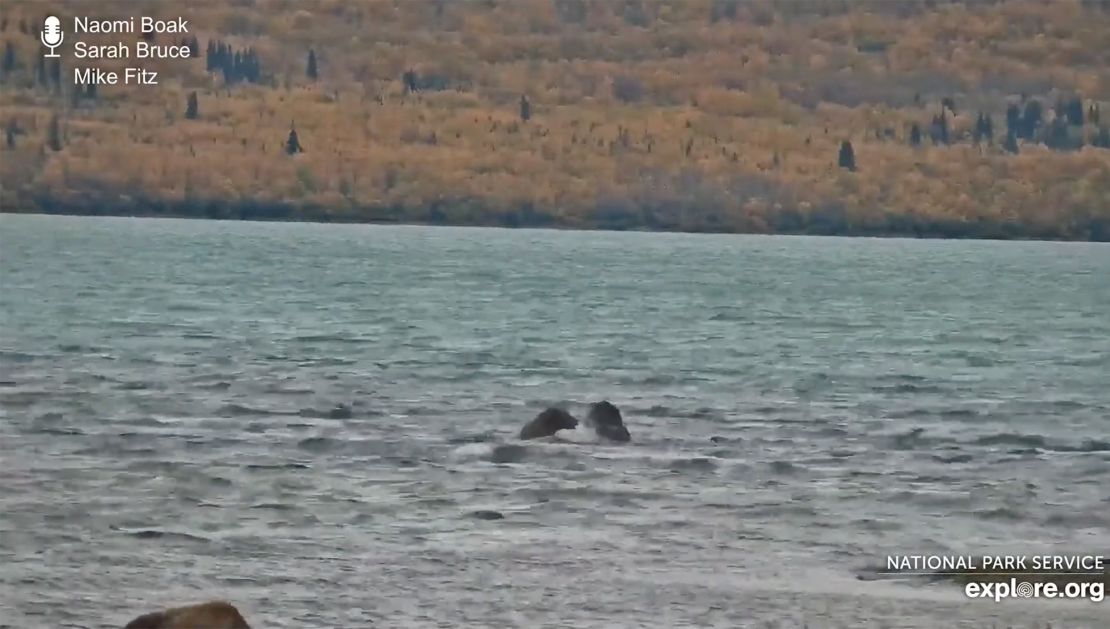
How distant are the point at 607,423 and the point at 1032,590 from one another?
17045 millimetres

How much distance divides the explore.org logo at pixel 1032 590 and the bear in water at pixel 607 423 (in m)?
15.8

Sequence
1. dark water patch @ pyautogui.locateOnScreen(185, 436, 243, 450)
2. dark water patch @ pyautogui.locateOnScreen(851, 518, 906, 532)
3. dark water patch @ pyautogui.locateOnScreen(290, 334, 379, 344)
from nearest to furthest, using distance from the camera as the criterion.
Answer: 1. dark water patch @ pyautogui.locateOnScreen(851, 518, 906, 532)
2. dark water patch @ pyautogui.locateOnScreen(185, 436, 243, 450)
3. dark water patch @ pyautogui.locateOnScreen(290, 334, 379, 344)

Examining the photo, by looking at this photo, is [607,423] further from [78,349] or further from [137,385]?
[78,349]

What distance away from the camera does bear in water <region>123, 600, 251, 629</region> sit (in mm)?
18375

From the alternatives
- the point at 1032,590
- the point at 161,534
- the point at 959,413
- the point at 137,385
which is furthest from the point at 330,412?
the point at 1032,590

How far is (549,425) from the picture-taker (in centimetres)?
3941

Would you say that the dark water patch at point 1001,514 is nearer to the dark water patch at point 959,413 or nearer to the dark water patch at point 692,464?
the dark water patch at point 692,464

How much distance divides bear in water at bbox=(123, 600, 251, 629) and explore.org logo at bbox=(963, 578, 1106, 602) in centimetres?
1018

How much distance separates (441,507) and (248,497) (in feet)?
11.6

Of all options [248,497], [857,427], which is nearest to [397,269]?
[857,427]

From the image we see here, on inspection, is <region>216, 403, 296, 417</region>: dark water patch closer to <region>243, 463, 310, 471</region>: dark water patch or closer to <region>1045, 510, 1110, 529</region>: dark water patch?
<region>243, 463, 310, 471</region>: dark water patch

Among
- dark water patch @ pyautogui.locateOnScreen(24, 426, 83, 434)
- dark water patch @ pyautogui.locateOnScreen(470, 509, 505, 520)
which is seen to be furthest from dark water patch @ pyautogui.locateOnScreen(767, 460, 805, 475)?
dark water patch @ pyautogui.locateOnScreen(24, 426, 83, 434)

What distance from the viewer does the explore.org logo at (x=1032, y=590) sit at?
23453mm

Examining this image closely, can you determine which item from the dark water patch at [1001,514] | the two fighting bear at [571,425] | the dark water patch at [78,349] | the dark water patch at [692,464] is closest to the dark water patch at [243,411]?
the two fighting bear at [571,425]
